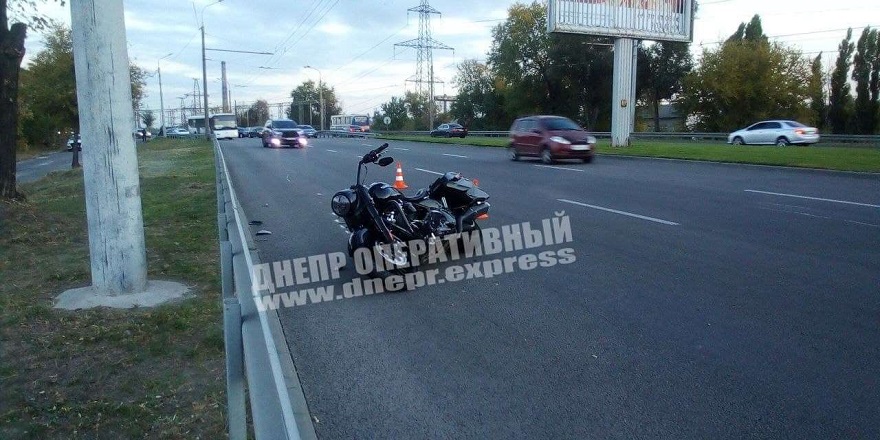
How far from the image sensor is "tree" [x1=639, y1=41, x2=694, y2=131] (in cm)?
5903

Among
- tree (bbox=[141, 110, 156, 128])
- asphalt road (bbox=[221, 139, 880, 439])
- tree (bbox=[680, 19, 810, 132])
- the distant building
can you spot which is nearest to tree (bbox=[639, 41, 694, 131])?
the distant building

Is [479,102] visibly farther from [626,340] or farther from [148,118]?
[626,340]

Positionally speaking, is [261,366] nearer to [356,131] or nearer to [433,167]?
[433,167]

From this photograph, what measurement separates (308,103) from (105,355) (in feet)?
383

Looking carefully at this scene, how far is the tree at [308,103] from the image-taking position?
120 m

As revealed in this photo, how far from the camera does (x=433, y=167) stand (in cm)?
2286

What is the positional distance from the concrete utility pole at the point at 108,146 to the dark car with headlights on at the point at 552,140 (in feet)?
60.3

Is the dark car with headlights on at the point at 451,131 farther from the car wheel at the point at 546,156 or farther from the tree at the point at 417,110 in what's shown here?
the car wheel at the point at 546,156

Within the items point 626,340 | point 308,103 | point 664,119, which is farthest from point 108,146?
point 308,103

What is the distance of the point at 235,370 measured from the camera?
310cm

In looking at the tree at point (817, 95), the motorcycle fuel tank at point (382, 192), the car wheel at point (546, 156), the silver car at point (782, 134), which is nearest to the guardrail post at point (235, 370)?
the motorcycle fuel tank at point (382, 192)

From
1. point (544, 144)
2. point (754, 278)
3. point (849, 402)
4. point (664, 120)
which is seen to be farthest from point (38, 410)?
point (664, 120)

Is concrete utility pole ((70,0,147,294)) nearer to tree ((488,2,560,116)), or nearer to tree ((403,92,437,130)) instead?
tree ((488,2,560,116))

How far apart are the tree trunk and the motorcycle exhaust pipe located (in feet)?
28.9
